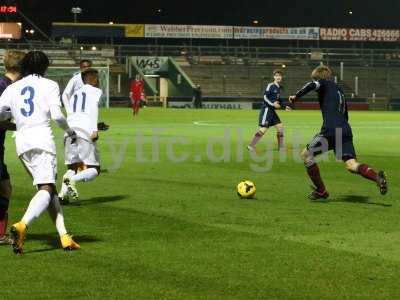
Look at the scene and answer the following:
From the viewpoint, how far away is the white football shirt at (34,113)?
9023mm

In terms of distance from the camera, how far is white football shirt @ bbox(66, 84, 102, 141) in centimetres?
1358

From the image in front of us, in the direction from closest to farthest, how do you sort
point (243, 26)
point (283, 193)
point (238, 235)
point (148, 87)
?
point (238, 235)
point (283, 193)
point (148, 87)
point (243, 26)

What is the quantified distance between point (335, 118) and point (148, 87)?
57398 mm

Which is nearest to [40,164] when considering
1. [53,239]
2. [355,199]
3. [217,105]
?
[53,239]

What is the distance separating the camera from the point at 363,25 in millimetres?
95062

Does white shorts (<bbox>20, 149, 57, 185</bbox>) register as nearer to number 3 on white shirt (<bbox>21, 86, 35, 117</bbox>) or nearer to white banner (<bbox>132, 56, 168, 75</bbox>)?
number 3 on white shirt (<bbox>21, 86, 35, 117</bbox>)

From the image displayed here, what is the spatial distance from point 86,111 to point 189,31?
73.6 m

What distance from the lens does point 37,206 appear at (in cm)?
898

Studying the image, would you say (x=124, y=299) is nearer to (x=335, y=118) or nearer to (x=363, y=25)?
(x=335, y=118)

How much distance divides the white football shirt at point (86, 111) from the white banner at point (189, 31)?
73104 millimetres

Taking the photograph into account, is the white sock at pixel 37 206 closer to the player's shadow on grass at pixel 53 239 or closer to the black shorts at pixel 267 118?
the player's shadow on grass at pixel 53 239

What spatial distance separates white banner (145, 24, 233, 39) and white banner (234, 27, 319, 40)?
4.00 feet

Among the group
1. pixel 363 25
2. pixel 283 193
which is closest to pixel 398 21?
pixel 363 25

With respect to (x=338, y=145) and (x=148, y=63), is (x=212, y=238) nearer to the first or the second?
(x=338, y=145)
